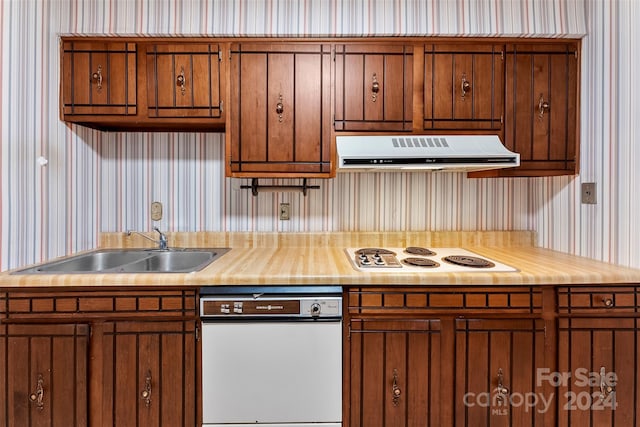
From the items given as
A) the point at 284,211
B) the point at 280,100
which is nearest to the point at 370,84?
the point at 280,100

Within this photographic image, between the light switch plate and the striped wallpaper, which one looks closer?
the striped wallpaper

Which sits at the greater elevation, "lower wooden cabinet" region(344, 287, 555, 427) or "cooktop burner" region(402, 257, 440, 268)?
"cooktop burner" region(402, 257, 440, 268)

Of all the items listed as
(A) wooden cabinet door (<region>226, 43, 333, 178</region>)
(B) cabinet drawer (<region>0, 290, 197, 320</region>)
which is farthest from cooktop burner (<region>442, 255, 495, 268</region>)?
(B) cabinet drawer (<region>0, 290, 197, 320</region>)

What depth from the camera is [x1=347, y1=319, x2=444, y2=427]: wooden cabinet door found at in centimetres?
152

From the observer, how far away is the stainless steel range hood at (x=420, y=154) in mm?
1663

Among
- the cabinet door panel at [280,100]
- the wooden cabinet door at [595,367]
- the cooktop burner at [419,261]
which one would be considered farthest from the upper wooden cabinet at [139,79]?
the wooden cabinet door at [595,367]

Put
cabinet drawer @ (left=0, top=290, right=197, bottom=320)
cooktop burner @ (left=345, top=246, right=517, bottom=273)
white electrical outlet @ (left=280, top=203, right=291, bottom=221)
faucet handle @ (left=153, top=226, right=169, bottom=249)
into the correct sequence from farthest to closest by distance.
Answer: white electrical outlet @ (left=280, top=203, right=291, bottom=221), faucet handle @ (left=153, top=226, right=169, bottom=249), cooktop burner @ (left=345, top=246, right=517, bottom=273), cabinet drawer @ (left=0, top=290, right=197, bottom=320)

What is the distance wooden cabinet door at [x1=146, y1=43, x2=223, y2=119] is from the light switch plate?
1945 millimetres

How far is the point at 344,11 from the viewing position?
6.08 ft

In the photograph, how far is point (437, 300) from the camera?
152 centimetres

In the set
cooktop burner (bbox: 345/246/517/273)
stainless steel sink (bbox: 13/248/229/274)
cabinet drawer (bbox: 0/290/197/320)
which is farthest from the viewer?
stainless steel sink (bbox: 13/248/229/274)

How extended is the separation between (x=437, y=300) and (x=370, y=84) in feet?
3.70

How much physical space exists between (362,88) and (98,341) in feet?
5.60

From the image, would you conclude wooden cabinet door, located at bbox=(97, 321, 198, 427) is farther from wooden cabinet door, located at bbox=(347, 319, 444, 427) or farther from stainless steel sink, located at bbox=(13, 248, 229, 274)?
wooden cabinet door, located at bbox=(347, 319, 444, 427)
